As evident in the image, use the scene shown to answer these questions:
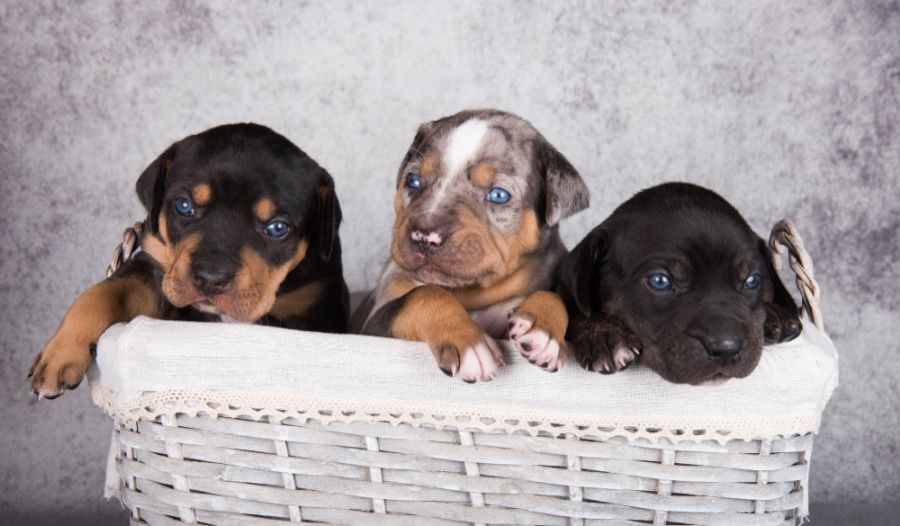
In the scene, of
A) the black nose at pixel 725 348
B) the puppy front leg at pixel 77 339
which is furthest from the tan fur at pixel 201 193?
the black nose at pixel 725 348

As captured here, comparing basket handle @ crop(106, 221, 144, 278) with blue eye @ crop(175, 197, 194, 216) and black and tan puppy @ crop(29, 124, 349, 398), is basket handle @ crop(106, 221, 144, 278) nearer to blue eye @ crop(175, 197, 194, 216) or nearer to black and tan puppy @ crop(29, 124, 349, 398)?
black and tan puppy @ crop(29, 124, 349, 398)

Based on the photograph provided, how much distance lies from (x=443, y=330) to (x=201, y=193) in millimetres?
1180

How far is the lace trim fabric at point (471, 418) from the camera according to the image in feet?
10.3

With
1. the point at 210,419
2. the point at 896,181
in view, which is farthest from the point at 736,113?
the point at 210,419

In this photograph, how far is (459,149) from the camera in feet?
Answer: 13.4

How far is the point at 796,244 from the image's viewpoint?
357 cm

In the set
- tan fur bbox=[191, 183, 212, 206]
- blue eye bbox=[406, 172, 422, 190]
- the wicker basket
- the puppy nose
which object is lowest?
the wicker basket

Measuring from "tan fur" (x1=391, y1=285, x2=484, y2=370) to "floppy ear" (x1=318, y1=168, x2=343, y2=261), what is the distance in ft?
2.51

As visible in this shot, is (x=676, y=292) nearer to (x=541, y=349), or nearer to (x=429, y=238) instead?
(x=541, y=349)

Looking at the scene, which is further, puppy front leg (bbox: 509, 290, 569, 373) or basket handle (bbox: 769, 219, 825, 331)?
basket handle (bbox: 769, 219, 825, 331)

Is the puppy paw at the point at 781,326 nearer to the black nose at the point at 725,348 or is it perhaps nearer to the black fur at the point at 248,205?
the black nose at the point at 725,348

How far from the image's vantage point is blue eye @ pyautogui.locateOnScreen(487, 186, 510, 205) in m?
4.04

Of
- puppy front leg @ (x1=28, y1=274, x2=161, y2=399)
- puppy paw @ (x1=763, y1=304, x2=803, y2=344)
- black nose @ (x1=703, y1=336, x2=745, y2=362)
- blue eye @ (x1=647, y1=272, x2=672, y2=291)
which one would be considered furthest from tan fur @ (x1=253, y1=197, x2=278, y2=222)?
puppy paw @ (x1=763, y1=304, x2=803, y2=344)

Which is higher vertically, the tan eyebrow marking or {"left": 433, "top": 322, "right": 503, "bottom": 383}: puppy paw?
the tan eyebrow marking
